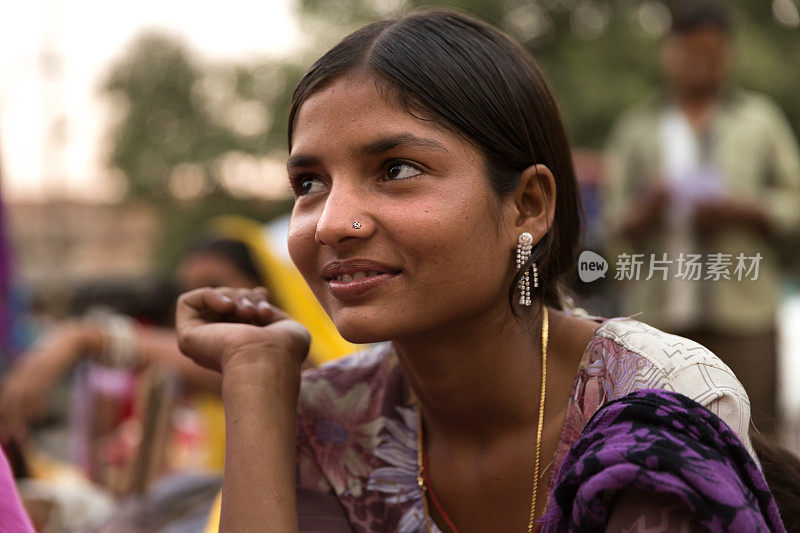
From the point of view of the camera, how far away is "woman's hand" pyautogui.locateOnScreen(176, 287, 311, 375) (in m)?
1.74

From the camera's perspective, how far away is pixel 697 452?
3.62 ft

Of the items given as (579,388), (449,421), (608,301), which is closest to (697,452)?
(579,388)

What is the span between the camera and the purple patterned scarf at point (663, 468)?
1062 millimetres

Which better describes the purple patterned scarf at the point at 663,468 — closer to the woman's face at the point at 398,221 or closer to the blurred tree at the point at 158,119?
the woman's face at the point at 398,221

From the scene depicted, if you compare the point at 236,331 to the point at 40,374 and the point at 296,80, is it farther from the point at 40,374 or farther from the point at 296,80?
the point at 296,80

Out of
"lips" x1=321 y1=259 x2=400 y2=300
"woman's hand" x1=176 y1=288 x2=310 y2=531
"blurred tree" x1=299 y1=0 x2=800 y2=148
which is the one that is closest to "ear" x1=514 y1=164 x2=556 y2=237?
"lips" x1=321 y1=259 x2=400 y2=300

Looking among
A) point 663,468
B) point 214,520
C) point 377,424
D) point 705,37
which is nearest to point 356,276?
point 377,424

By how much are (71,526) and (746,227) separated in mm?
2615

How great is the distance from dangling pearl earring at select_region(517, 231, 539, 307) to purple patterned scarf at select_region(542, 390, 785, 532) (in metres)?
0.39

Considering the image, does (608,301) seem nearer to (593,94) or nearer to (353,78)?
(353,78)

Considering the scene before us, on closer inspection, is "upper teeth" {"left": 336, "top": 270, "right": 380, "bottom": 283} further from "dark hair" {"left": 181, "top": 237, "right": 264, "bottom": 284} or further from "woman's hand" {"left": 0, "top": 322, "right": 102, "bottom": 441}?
"dark hair" {"left": 181, "top": 237, "right": 264, "bottom": 284}

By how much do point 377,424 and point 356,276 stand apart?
49 cm

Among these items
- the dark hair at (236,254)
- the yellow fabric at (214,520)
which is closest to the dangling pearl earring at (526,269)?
the yellow fabric at (214,520)

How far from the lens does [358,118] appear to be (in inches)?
58.3
